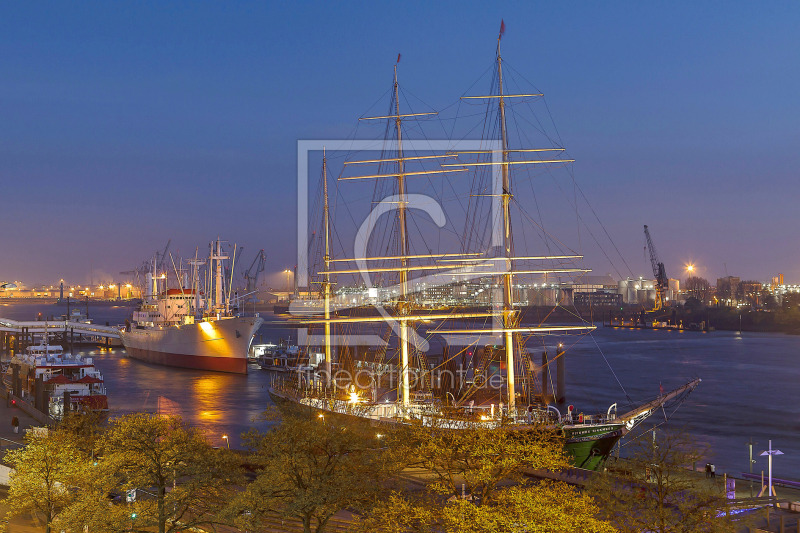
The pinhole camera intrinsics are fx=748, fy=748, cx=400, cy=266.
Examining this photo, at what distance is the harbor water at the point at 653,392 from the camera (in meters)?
41.9

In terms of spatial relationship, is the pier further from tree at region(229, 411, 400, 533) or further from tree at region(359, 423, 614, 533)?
tree at region(359, 423, 614, 533)

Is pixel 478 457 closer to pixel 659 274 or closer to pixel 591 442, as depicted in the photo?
pixel 591 442

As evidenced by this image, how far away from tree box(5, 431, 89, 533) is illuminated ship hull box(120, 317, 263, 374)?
50.4m

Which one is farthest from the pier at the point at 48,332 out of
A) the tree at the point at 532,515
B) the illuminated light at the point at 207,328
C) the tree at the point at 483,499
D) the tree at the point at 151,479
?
the tree at the point at 532,515

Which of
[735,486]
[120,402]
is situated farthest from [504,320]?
[120,402]

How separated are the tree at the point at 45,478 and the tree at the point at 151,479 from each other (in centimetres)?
79

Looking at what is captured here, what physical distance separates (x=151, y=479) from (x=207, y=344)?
190 ft

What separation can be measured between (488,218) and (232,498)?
27465 millimetres

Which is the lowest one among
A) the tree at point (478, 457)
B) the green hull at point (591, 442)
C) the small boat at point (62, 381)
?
the green hull at point (591, 442)

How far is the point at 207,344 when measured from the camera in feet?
247

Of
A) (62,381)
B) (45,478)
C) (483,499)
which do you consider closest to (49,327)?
(62,381)

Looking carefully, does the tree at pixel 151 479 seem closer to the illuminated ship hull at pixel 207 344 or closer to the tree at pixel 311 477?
the tree at pixel 311 477

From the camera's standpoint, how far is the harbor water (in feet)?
138

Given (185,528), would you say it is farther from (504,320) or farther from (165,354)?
(165,354)
